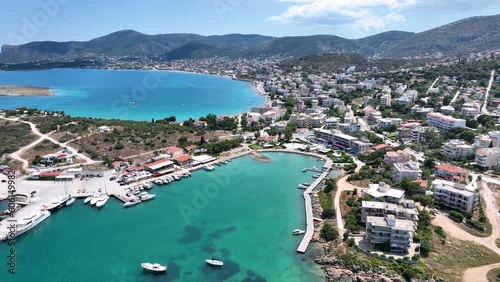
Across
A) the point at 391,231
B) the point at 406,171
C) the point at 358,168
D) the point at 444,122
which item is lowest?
the point at 358,168

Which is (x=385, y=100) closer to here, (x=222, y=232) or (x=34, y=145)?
(x=222, y=232)

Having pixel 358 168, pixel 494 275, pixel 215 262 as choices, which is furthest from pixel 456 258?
pixel 358 168

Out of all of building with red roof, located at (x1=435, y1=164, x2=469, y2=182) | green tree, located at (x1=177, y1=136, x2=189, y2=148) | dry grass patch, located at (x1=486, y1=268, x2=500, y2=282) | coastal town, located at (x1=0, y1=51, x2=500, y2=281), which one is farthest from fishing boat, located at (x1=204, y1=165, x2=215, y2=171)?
dry grass patch, located at (x1=486, y1=268, x2=500, y2=282)

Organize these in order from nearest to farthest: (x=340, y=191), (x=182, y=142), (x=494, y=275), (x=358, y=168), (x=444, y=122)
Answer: (x=494, y=275), (x=340, y=191), (x=358, y=168), (x=182, y=142), (x=444, y=122)

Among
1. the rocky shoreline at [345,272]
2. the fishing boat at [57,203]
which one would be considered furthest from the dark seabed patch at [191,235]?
the fishing boat at [57,203]

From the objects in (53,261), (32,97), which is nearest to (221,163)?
(53,261)

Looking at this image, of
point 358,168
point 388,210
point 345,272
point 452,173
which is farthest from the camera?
point 358,168

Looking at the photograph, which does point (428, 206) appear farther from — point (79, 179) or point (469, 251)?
point (79, 179)
